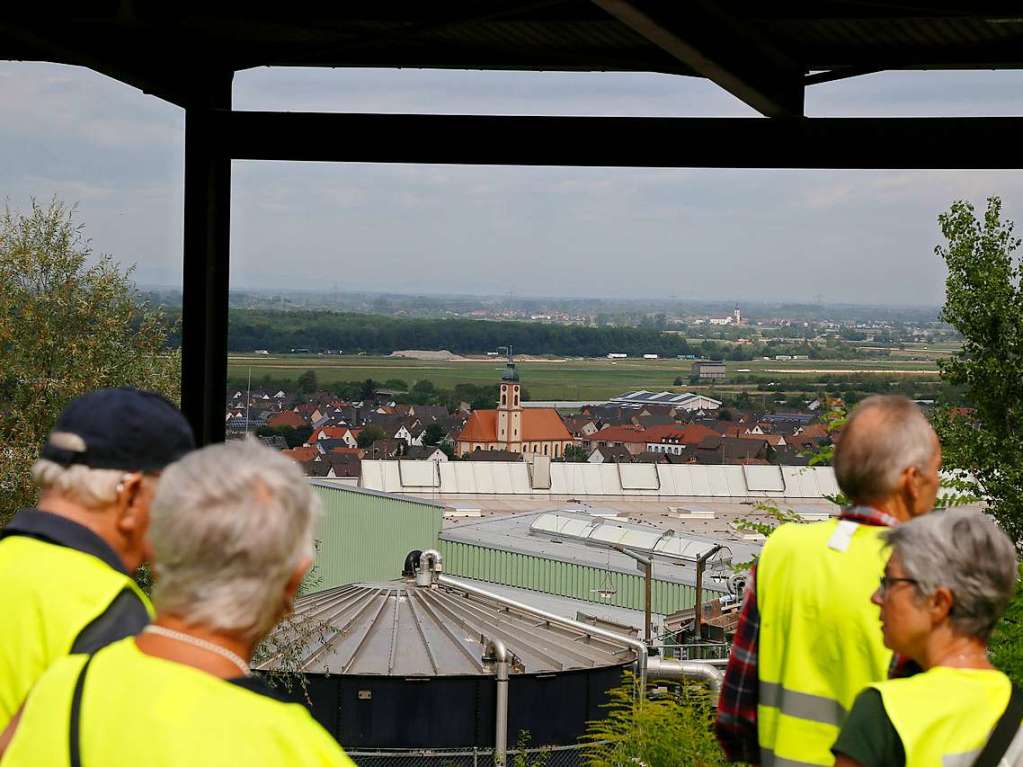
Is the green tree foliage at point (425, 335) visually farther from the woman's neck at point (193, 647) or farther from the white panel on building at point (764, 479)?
the woman's neck at point (193, 647)

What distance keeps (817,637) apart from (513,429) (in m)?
60.8

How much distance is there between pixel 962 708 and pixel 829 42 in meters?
3.23

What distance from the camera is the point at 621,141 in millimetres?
4441

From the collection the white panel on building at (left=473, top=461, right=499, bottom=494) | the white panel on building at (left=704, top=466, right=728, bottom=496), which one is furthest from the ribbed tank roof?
the white panel on building at (left=473, top=461, right=499, bottom=494)

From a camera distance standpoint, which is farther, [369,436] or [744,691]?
[369,436]

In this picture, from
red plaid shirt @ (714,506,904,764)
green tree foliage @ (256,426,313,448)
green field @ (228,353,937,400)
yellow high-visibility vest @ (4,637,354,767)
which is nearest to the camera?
yellow high-visibility vest @ (4,637,354,767)

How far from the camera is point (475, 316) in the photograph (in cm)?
5766

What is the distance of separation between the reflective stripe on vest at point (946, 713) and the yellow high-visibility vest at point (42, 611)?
1.30 m

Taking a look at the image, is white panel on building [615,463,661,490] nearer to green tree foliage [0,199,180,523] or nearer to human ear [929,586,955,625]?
green tree foliage [0,199,180,523]

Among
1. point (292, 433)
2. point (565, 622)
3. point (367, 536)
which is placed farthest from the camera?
point (367, 536)

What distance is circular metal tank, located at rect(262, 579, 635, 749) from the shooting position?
836 inches

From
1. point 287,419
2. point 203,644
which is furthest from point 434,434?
point 203,644

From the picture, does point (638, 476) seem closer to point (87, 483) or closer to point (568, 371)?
point (568, 371)

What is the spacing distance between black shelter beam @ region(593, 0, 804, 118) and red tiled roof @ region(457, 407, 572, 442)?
5343 centimetres
